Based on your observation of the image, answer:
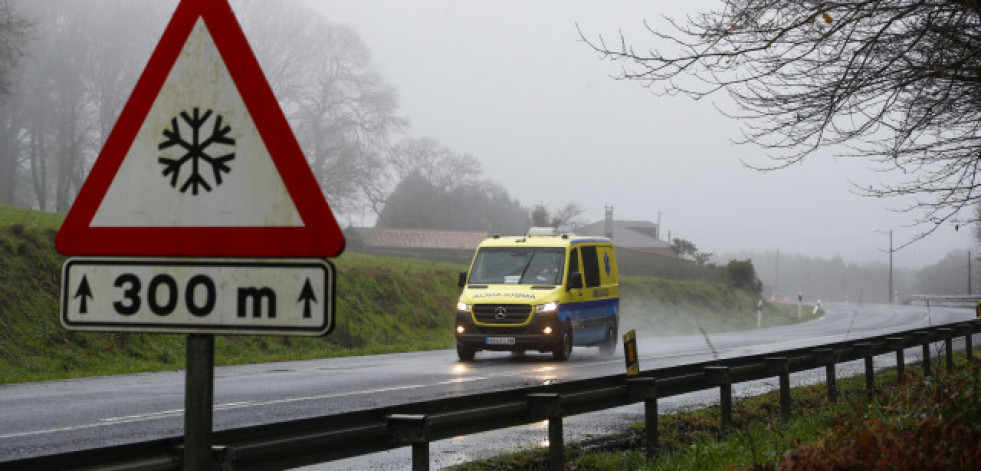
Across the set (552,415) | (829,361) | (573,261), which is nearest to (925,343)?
(829,361)

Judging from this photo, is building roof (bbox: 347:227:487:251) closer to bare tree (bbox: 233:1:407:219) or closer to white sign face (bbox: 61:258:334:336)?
bare tree (bbox: 233:1:407:219)

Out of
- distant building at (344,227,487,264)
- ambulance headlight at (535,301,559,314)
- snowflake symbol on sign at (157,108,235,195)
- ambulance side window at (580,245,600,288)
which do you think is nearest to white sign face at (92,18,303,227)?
snowflake symbol on sign at (157,108,235,195)

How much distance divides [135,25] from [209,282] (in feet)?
184

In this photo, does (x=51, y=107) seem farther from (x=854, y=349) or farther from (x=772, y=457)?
(x=772, y=457)

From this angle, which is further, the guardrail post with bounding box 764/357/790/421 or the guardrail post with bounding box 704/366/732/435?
the guardrail post with bounding box 764/357/790/421

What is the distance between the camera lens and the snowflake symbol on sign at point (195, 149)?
→ 3.11m

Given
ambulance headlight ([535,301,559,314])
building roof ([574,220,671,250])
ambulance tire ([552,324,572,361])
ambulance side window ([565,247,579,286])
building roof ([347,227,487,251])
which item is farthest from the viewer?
building roof ([574,220,671,250])

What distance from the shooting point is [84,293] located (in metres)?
3.15

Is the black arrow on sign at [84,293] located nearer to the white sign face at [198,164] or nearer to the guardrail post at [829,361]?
the white sign face at [198,164]

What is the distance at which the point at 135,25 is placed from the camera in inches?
2184

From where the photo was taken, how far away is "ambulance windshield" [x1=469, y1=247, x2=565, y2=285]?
21.5 metres

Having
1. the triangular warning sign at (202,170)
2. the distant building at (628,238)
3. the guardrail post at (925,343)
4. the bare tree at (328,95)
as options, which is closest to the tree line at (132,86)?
the bare tree at (328,95)

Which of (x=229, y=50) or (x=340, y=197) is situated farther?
(x=340, y=197)

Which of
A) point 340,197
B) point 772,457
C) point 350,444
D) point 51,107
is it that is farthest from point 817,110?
point 51,107
